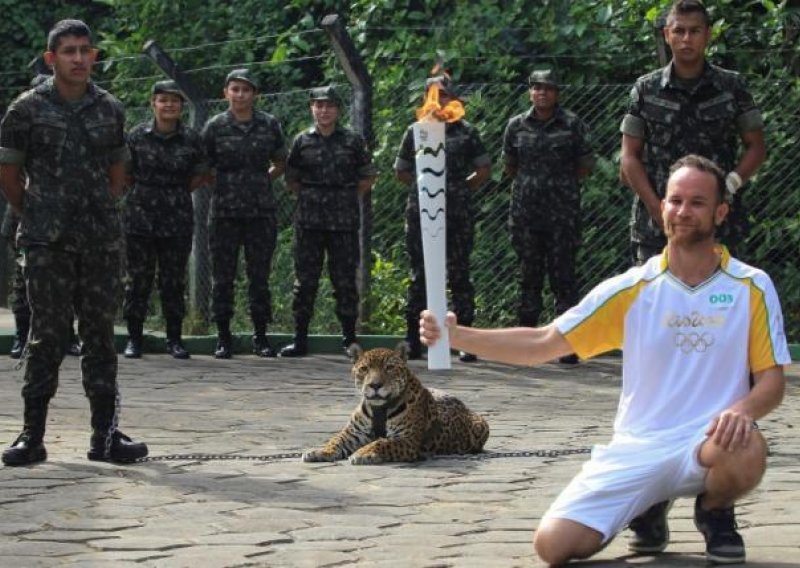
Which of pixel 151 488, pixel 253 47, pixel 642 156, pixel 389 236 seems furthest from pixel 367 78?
pixel 151 488

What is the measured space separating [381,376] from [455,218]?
5330mm

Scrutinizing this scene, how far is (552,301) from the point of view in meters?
16.6

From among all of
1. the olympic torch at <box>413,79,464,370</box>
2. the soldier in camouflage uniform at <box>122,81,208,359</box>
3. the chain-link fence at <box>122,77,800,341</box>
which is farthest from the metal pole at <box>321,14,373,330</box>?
the olympic torch at <box>413,79,464,370</box>

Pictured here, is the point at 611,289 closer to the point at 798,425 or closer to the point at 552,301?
the point at 798,425

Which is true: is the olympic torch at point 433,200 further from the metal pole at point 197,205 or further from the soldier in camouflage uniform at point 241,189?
the metal pole at point 197,205

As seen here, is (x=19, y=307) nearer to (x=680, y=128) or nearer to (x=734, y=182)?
(x=680, y=128)

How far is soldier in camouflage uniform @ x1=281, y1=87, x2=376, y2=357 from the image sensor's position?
1525cm

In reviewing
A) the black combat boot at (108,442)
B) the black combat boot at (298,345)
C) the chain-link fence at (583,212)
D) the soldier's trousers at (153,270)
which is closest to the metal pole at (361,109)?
the chain-link fence at (583,212)

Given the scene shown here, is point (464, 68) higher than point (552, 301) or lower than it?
higher

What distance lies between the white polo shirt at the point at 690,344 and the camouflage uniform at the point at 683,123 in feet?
8.96

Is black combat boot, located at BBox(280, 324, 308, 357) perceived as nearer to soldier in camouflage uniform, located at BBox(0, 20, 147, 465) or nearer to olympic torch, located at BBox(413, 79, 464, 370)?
soldier in camouflage uniform, located at BBox(0, 20, 147, 465)

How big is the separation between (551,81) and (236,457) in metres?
5.82

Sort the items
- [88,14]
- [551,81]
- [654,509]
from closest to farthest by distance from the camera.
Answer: [654,509] → [551,81] → [88,14]

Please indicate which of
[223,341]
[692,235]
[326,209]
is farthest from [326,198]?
[692,235]
